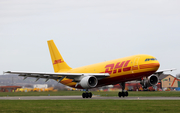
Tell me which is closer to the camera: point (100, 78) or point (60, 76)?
point (100, 78)

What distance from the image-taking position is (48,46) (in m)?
57.6

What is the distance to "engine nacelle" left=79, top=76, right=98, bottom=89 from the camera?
1673 inches

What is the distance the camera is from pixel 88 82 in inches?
1673

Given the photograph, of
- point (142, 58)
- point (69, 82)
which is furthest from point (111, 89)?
point (142, 58)

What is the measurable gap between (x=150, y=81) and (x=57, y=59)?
65.7ft

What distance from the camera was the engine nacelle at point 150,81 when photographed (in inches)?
1745

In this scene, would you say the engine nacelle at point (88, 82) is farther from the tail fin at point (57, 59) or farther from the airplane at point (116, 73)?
the tail fin at point (57, 59)

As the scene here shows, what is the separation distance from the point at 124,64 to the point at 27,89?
6461 cm

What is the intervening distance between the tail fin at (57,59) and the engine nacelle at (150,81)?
1733 cm
